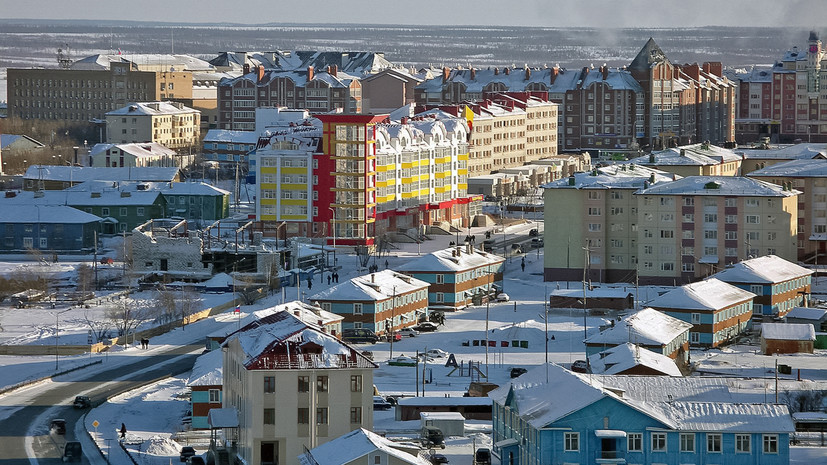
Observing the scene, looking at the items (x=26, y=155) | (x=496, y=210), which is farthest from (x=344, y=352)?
(x=26, y=155)

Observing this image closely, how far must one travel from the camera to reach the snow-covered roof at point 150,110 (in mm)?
99000

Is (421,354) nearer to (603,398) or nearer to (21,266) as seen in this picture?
(603,398)

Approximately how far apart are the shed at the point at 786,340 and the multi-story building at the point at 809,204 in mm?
14222

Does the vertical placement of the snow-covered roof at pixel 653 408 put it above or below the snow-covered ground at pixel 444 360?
above

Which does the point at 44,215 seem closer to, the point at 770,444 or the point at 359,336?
the point at 359,336

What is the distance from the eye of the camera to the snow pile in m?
32.3

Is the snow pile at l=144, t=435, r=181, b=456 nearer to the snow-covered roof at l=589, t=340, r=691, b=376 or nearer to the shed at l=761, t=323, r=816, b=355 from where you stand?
the snow-covered roof at l=589, t=340, r=691, b=376

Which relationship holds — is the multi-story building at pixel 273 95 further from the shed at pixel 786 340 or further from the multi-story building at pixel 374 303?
the shed at pixel 786 340

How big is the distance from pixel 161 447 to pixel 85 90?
89.3 meters

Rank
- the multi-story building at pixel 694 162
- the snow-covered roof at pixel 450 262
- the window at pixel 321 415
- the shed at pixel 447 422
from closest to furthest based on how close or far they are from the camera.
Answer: the window at pixel 321 415
the shed at pixel 447 422
the snow-covered roof at pixel 450 262
the multi-story building at pixel 694 162

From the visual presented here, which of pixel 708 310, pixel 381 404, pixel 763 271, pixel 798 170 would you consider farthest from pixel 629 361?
pixel 798 170

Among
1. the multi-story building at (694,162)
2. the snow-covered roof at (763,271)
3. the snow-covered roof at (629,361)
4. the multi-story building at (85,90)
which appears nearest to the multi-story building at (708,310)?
the snow-covered roof at (763,271)

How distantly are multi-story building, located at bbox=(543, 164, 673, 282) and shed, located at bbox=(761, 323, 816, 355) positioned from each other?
12.1 meters

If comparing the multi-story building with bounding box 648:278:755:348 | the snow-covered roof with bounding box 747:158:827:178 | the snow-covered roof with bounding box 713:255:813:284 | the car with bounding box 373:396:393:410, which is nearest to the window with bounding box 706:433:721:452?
the car with bounding box 373:396:393:410
